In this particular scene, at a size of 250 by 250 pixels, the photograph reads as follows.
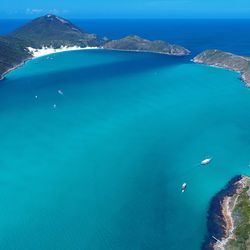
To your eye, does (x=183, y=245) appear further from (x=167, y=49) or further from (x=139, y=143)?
(x=167, y=49)

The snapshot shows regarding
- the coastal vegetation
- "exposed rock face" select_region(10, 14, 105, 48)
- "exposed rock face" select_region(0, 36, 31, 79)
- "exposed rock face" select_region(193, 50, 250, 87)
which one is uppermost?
"exposed rock face" select_region(10, 14, 105, 48)

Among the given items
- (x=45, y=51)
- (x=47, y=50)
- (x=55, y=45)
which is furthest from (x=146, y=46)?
(x=45, y=51)

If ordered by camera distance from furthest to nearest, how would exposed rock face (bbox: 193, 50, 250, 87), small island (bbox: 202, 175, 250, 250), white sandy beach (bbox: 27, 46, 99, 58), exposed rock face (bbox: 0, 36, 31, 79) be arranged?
white sandy beach (bbox: 27, 46, 99, 58), exposed rock face (bbox: 0, 36, 31, 79), exposed rock face (bbox: 193, 50, 250, 87), small island (bbox: 202, 175, 250, 250)

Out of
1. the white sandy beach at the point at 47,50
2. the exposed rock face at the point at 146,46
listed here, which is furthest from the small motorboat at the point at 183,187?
the exposed rock face at the point at 146,46

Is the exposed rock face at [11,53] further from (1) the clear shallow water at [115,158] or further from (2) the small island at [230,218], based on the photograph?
(2) the small island at [230,218]

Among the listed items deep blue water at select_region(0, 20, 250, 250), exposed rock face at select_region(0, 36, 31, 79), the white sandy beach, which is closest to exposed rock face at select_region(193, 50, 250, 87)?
deep blue water at select_region(0, 20, 250, 250)

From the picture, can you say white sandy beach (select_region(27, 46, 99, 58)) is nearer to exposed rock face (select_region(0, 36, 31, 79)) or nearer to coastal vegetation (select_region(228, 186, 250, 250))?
exposed rock face (select_region(0, 36, 31, 79))

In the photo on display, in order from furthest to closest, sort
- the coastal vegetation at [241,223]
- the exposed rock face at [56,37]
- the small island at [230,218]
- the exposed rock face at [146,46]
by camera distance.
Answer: the exposed rock face at [56,37], the exposed rock face at [146,46], the small island at [230,218], the coastal vegetation at [241,223]
